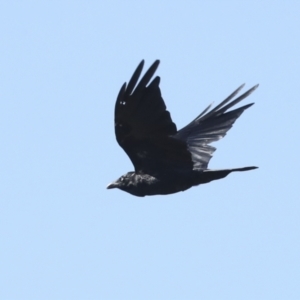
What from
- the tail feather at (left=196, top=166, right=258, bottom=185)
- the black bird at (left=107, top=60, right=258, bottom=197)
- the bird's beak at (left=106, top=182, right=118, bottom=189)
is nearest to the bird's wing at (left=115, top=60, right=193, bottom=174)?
the black bird at (left=107, top=60, right=258, bottom=197)

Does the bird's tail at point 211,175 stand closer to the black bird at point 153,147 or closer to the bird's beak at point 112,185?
the black bird at point 153,147

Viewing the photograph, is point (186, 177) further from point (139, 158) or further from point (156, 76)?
point (156, 76)

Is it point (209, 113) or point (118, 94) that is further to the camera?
point (209, 113)

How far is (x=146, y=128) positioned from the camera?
57.5 feet

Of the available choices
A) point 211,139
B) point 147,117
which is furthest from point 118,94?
point 211,139

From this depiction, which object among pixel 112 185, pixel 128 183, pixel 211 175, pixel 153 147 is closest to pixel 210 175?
pixel 211 175

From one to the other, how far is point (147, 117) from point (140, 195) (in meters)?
2.22

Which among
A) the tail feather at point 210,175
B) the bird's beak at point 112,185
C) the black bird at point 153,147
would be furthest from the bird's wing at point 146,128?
the bird's beak at point 112,185

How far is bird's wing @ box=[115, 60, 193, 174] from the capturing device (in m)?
16.9

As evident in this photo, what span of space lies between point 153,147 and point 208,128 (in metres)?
3.21

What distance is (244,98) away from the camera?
68.9 ft

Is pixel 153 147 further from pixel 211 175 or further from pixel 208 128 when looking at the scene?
pixel 208 128

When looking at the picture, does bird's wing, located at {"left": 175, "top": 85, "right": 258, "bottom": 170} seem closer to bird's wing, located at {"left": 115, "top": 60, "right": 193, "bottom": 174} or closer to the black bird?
the black bird

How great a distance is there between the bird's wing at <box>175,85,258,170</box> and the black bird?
0.03 meters
